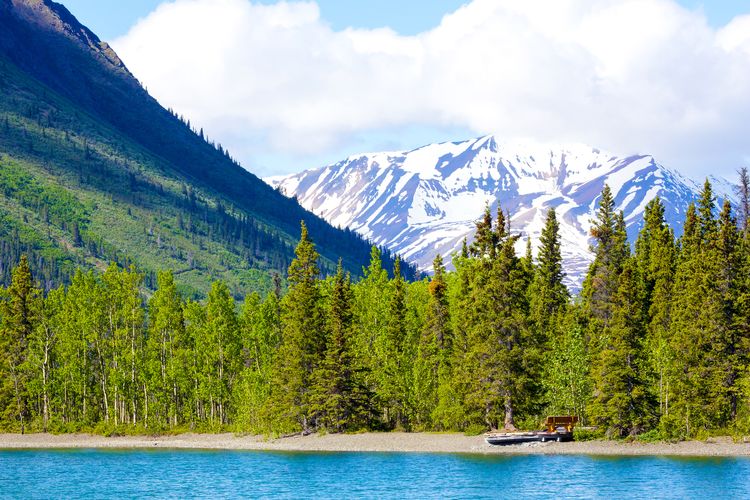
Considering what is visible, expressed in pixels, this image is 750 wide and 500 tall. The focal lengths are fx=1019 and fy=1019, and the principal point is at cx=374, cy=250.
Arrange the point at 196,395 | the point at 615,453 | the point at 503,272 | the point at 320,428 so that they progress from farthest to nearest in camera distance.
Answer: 1. the point at 196,395
2. the point at 320,428
3. the point at 503,272
4. the point at 615,453

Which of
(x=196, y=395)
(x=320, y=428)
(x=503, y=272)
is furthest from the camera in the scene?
(x=196, y=395)

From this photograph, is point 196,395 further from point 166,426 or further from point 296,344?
point 296,344

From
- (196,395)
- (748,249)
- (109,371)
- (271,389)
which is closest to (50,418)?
(109,371)

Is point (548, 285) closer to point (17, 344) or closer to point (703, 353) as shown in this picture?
point (703, 353)

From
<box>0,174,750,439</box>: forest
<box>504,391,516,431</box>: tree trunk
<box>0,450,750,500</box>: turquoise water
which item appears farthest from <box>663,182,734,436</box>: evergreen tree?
<box>504,391,516,431</box>: tree trunk

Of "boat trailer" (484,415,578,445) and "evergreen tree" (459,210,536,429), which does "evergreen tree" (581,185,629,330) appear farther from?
"boat trailer" (484,415,578,445)

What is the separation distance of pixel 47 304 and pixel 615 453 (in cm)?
6710

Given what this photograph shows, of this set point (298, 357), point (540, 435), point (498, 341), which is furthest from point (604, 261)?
point (298, 357)

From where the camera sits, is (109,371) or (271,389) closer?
(271,389)

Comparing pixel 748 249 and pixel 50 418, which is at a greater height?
pixel 748 249

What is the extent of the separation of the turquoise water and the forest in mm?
9201

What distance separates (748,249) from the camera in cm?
10269

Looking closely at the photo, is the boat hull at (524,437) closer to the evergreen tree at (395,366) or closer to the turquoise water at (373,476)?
the turquoise water at (373,476)

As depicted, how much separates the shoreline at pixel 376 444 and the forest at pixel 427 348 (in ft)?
6.03
